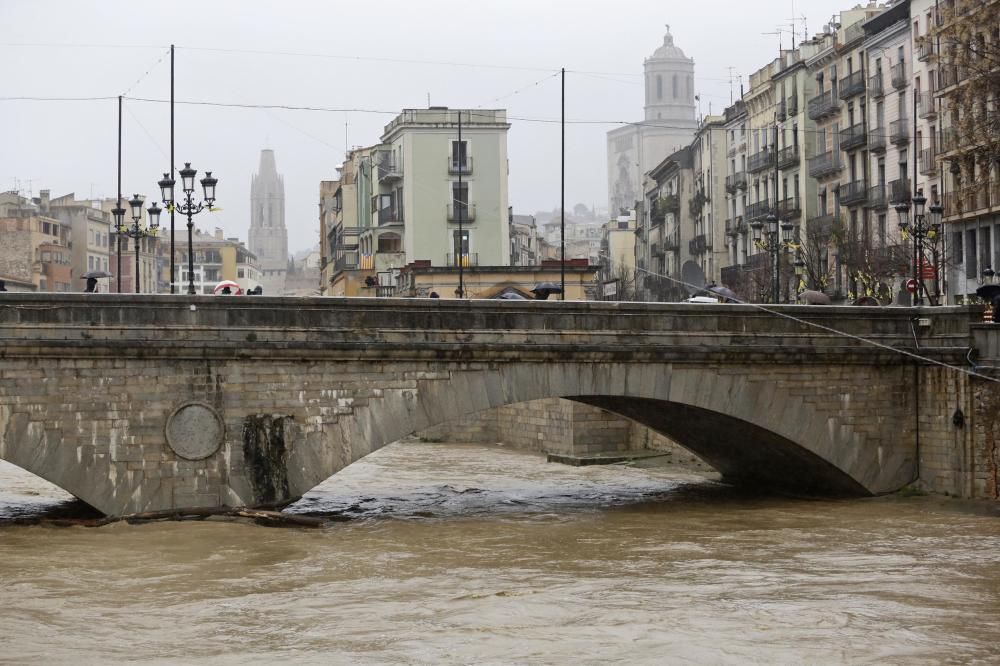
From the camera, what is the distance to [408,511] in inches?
1268

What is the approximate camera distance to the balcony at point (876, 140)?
205 ft

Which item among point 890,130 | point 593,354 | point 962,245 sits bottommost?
point 593,354

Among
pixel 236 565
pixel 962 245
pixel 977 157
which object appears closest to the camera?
pixel 236 565

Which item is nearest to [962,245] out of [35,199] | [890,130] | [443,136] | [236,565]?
[890,130]

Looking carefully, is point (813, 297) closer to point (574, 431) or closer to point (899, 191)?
point (574, 431)

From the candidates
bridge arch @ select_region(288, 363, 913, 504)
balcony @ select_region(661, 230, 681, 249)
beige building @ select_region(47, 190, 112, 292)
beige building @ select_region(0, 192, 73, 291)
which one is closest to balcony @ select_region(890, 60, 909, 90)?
bridge arch @ select_region(288, 363, 913, 504)

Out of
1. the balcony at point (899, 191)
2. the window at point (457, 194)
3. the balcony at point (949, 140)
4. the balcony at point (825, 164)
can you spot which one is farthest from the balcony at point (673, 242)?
the balcony at point (949, 140)

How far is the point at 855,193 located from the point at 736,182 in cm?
1863

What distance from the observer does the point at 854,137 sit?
64.5 metres

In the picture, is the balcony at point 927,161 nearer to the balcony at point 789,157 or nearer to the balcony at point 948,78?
the balcony at point 948,78

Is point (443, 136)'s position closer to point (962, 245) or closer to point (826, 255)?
point (826, 255)

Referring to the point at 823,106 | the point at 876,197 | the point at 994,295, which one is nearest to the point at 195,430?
the point at 994,295

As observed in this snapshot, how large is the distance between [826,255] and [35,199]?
73.3 m

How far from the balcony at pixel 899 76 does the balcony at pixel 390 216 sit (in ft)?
93.1
